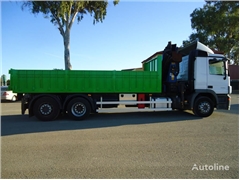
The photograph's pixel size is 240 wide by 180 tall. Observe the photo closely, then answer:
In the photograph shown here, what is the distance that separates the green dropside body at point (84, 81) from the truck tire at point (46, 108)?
1.38 feet

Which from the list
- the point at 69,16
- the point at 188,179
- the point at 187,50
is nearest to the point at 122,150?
the point at 188,179

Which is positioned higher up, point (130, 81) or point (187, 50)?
point (187, 50)

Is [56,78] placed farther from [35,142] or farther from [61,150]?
[61,150]

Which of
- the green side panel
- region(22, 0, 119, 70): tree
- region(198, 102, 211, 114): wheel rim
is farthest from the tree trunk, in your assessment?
region(198, 102, 211, 114): wheel rim

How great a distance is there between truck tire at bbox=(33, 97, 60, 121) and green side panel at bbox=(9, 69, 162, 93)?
42 centimetres

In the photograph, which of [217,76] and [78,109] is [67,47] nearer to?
[78,109]

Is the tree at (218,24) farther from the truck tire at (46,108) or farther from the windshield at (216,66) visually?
the truck tire at (46,108)

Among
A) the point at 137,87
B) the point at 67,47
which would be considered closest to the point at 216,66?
the point at 137,87

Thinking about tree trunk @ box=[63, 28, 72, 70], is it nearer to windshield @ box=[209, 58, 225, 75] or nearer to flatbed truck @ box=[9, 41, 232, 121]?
flatbed truck @ box=[9, 41, 232, 121]

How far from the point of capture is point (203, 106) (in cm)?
851

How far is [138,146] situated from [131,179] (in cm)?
159

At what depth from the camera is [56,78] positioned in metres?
7.71

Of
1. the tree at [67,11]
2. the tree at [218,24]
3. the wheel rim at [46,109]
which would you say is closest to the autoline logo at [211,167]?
the wheel rim at [46,109]

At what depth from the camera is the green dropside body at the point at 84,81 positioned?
7539mm
